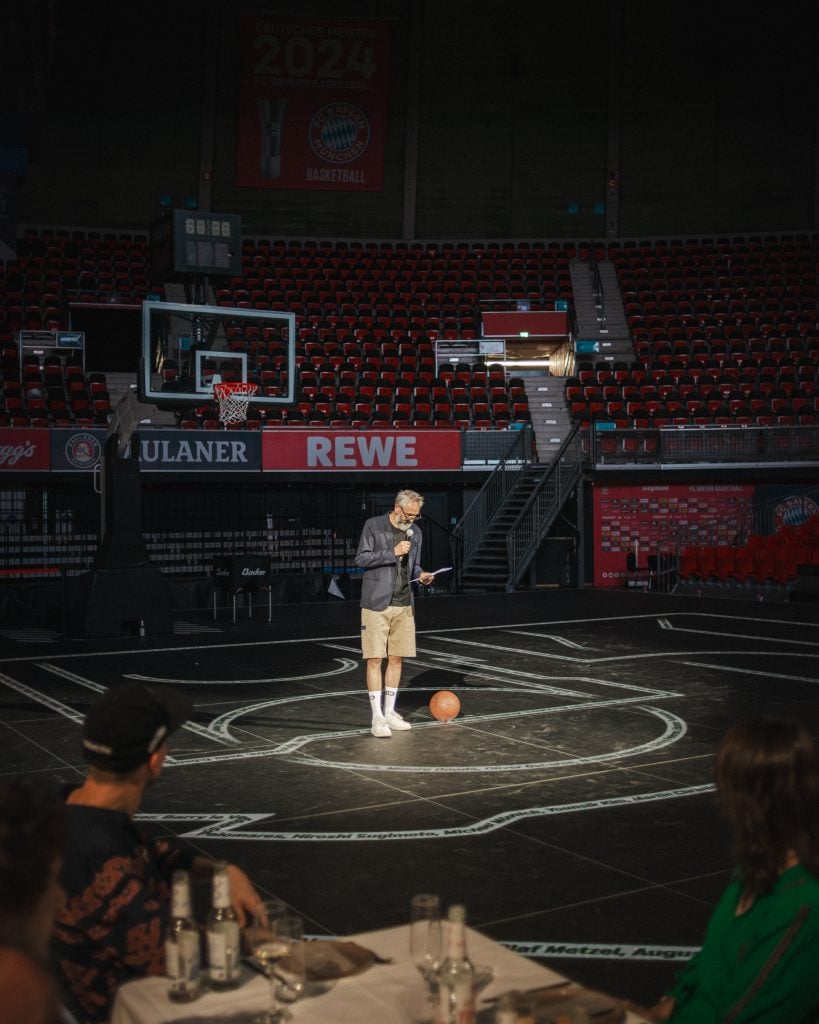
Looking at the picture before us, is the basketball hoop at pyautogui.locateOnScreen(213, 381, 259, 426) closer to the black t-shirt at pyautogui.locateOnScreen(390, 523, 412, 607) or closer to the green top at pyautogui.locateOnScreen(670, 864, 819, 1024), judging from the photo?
the black t-shirt at pyautogui.locateOnScreen(390, 523, 412, 607)

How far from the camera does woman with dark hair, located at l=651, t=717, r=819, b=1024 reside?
2.99 metres

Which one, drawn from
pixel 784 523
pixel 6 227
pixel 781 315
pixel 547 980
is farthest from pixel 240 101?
pixel 547 980

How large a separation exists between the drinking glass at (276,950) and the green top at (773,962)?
1220 mm

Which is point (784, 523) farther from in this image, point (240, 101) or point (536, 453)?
point (240, 101)

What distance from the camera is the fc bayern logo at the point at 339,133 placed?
4041 cm

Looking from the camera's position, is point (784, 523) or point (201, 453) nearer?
point (201, 453)

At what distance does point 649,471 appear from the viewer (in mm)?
27891

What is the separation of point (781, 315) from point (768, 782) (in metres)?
34.7

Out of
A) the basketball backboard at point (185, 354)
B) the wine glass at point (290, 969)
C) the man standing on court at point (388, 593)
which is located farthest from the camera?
the basketball backboard at point (185, 354)

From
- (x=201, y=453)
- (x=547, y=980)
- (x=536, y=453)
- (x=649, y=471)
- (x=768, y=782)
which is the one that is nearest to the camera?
(x=768, y=782)

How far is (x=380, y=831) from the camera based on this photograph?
7.40 meters

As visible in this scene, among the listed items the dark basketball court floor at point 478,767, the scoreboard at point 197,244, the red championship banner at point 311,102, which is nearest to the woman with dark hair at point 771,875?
the dark basketball court floor at point 478,767

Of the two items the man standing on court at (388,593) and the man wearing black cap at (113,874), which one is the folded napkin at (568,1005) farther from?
the man standing on court at (388,593)

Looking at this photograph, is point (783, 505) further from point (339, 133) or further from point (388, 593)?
point (339, 133)
